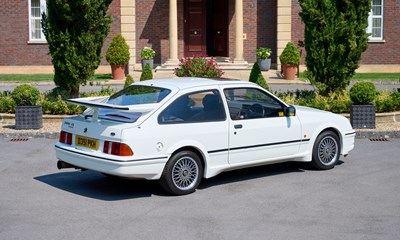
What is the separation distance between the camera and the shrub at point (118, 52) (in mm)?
28000

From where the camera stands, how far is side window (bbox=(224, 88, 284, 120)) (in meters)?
10.1

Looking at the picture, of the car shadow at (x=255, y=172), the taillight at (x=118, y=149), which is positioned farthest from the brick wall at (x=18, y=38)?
the taillight at (x=118, y=149)

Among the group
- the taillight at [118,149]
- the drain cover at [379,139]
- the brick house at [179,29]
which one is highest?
the brick house at [179,29]

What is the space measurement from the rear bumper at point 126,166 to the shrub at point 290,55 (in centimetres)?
1915

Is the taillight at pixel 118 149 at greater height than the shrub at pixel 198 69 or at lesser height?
lesser

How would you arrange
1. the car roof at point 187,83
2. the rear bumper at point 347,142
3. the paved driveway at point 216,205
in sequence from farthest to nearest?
1. the rear bumper at point 347,142
2. the car roof at point 187,83
3. the paved driveway at point 216,205

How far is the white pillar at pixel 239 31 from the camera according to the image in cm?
2936

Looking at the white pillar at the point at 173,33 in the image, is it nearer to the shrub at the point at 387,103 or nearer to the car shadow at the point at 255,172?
the shrub at the point at 387,103

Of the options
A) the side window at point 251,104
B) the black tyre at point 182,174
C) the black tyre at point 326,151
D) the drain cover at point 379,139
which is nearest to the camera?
the black tyre at point 182,174

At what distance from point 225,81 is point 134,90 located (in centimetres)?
135

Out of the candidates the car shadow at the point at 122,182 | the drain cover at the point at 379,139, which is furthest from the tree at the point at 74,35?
the drain cover at the point at 379,139

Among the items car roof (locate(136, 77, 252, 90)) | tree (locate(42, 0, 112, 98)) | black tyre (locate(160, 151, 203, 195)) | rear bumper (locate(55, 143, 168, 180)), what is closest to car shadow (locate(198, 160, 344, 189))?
black tyre (locate(160, 151, 203, 195))

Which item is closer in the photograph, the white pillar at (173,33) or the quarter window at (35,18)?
the white pillar at (173,33)

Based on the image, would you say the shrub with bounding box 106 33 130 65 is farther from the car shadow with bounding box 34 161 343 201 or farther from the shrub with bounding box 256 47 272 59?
the car shadow with bounding box 34 161 343 201
